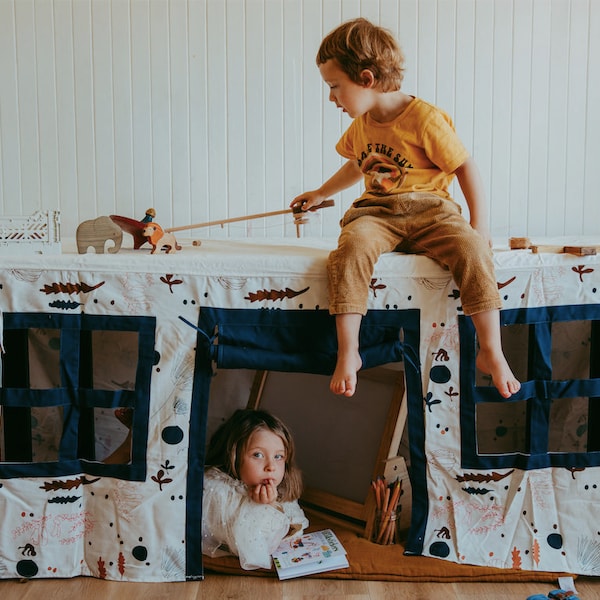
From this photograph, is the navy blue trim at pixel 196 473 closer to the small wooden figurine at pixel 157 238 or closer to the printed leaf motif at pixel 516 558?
the small wooden figurine at pixel 157 238

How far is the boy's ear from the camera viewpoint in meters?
1.55

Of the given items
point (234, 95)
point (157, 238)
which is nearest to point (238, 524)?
point (157, 238)

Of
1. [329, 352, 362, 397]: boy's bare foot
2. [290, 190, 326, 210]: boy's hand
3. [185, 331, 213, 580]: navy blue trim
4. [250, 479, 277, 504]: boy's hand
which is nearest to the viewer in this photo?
[329, 352, 362, 397]: boy's bare foot

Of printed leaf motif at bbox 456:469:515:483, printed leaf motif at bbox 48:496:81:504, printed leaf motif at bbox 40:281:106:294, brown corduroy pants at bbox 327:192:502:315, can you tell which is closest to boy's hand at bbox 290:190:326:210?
brown corduroy pants at bbox 327:192:502:315

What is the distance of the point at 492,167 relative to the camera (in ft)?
7.84

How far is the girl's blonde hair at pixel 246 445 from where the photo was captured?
1.68 meters

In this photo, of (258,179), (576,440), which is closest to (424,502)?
(576,440)

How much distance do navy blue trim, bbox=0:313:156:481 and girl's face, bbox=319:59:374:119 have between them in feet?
2.08

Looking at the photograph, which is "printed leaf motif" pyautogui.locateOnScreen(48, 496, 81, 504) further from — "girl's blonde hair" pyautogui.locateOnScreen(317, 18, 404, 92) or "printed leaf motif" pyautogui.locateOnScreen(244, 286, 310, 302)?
"girl's blonde hair" pyautogui.locateOnScreen(317, 18, 404, 92)

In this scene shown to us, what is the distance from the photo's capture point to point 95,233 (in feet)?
5.21

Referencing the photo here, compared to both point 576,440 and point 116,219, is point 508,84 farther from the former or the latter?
point 116,219

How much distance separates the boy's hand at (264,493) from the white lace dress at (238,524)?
0.01 meters

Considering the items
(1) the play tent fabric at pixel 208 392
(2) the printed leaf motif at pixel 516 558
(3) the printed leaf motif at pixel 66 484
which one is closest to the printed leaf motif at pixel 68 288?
(1) the play tent fabric at pixel 208 392

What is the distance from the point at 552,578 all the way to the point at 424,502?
1.00 ft
